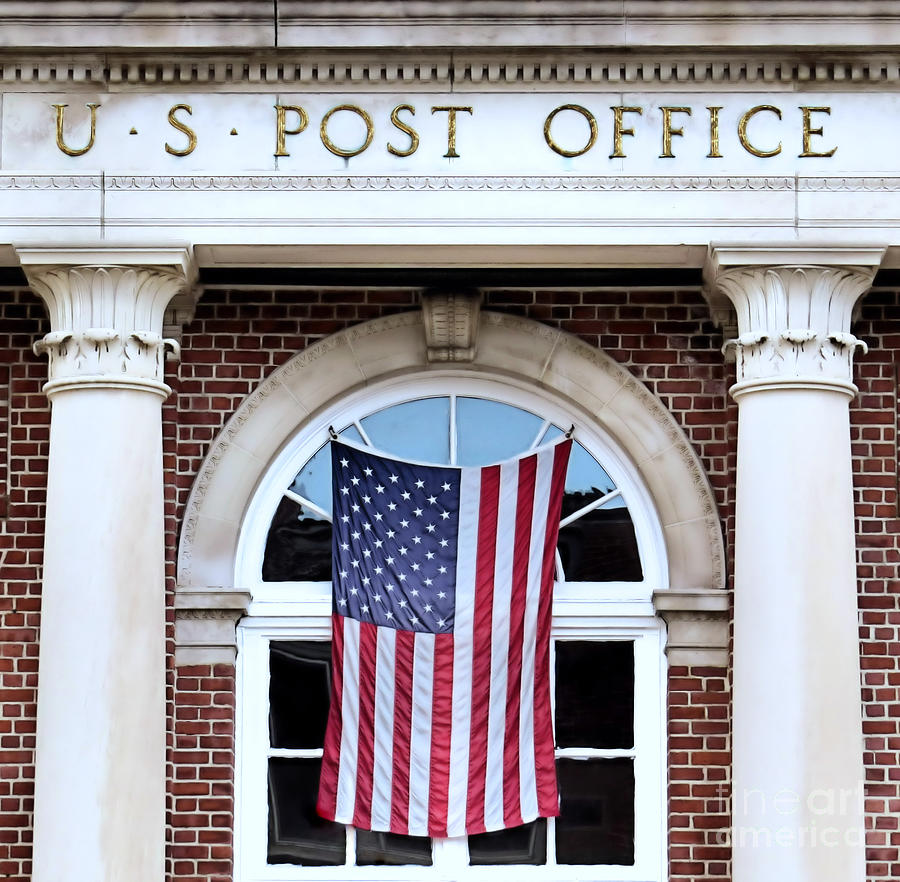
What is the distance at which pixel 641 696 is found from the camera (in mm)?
10969

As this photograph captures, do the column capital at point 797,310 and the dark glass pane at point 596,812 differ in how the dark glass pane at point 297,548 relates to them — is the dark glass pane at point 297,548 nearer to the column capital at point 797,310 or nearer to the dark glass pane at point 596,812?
the dark glass pane at point 596,812

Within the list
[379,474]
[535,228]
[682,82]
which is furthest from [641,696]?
[682,82]

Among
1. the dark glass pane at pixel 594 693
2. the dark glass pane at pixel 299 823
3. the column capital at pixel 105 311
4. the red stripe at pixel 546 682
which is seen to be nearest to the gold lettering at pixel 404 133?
the column capital at pixel 105 311

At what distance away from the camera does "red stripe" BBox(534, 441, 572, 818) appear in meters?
Result: 10.7

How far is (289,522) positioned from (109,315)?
6.04 ft

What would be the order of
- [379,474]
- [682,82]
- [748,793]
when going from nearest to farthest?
[748,793] → [682,82] → [379,474]

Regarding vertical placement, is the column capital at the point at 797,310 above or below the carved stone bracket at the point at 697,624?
above

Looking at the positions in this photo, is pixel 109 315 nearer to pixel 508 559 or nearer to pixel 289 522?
pixel 289 522

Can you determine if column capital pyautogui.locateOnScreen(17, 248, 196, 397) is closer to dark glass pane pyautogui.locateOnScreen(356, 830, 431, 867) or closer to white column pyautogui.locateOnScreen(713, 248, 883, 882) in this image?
dark glass pane pyautogui.locateOnScreen(356, 830, 431, 867)

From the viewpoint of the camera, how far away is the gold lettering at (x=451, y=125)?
34.0 ft

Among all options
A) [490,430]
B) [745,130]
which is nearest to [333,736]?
[490,430]

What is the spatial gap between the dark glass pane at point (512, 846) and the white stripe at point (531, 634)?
149 mm

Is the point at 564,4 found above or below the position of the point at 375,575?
above

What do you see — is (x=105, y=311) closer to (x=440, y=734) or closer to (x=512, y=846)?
(x=440, y=734)
